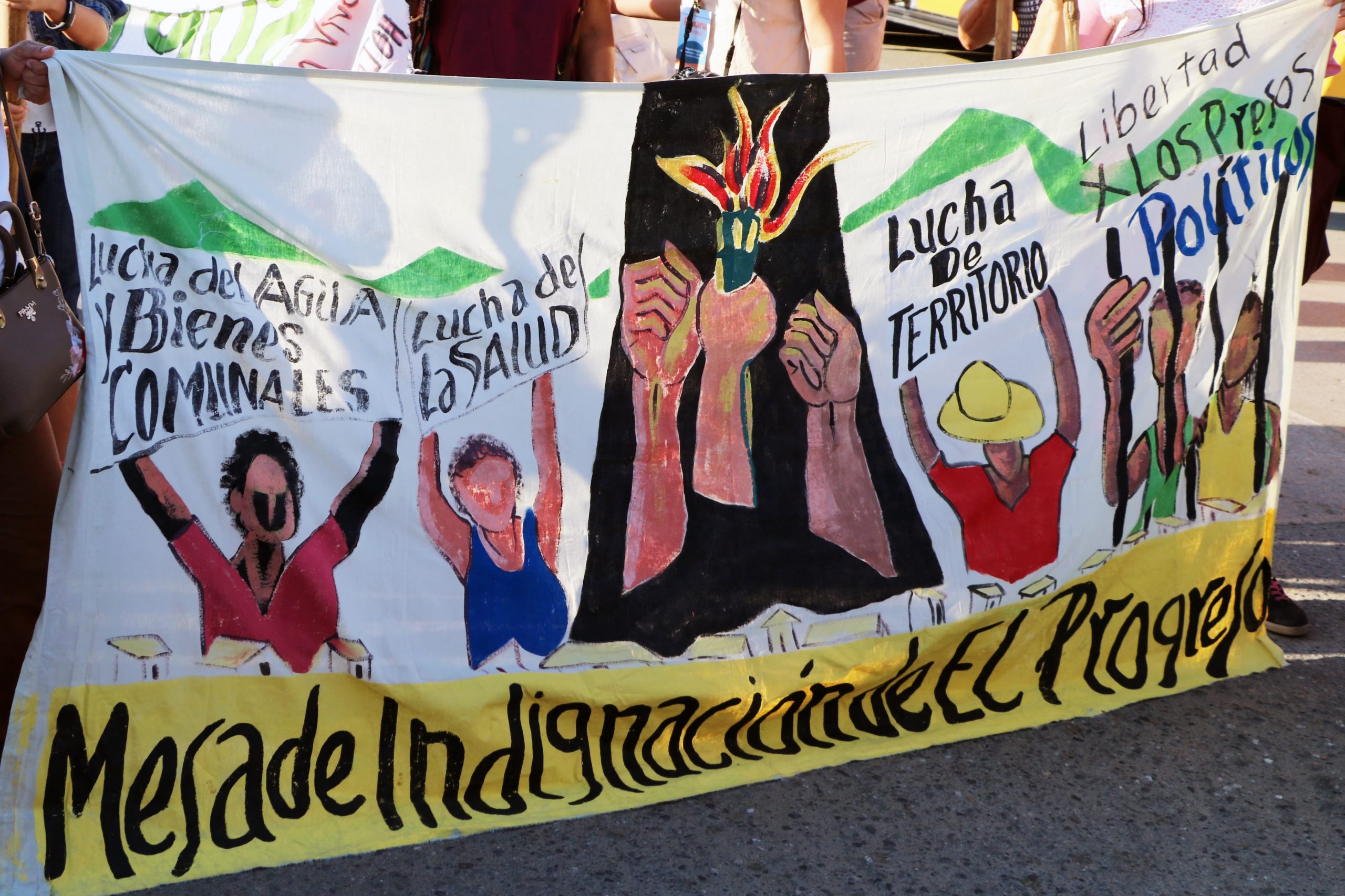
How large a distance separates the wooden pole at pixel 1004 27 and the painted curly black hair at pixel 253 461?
2.70 meters

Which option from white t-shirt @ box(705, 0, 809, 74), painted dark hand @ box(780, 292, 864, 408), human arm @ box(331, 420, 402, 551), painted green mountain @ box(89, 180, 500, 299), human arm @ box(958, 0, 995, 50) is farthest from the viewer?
human arm @ box(958, 0, 995, 50)

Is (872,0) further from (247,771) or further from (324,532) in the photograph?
(247,771)

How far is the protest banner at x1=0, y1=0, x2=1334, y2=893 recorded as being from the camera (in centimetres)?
239

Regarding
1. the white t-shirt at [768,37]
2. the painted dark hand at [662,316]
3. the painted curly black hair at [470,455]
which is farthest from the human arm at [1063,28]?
the painted curly black hair at [470,455]

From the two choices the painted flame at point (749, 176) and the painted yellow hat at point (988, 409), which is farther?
the painted yellow hat at point (988, 409)

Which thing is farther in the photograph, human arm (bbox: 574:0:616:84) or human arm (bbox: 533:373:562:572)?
human arm (bbox: 574:0:616:84)

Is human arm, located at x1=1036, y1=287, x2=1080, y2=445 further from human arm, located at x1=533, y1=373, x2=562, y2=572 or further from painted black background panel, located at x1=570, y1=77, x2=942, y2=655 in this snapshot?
human arm, located at x1=533, y1=373, x2=562, y2=572

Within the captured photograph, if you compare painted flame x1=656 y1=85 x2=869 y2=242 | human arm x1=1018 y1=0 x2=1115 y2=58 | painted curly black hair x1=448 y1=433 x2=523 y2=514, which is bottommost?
painted curly black hair x1=448 y1=433 x2=523 y2=514

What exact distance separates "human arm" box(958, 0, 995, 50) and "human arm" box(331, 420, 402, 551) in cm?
275

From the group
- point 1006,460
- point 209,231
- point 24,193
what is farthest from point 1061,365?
point 24,193

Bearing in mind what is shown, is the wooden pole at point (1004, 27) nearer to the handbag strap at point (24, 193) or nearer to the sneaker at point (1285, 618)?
the sneaker at point (1285, 618)

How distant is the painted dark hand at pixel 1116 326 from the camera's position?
3049 mm

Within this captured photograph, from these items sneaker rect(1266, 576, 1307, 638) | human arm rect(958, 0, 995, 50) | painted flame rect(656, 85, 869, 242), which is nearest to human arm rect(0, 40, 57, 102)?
painted flame rect(656, 85, 869, 242)

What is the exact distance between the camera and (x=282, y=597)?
2.47 metres
